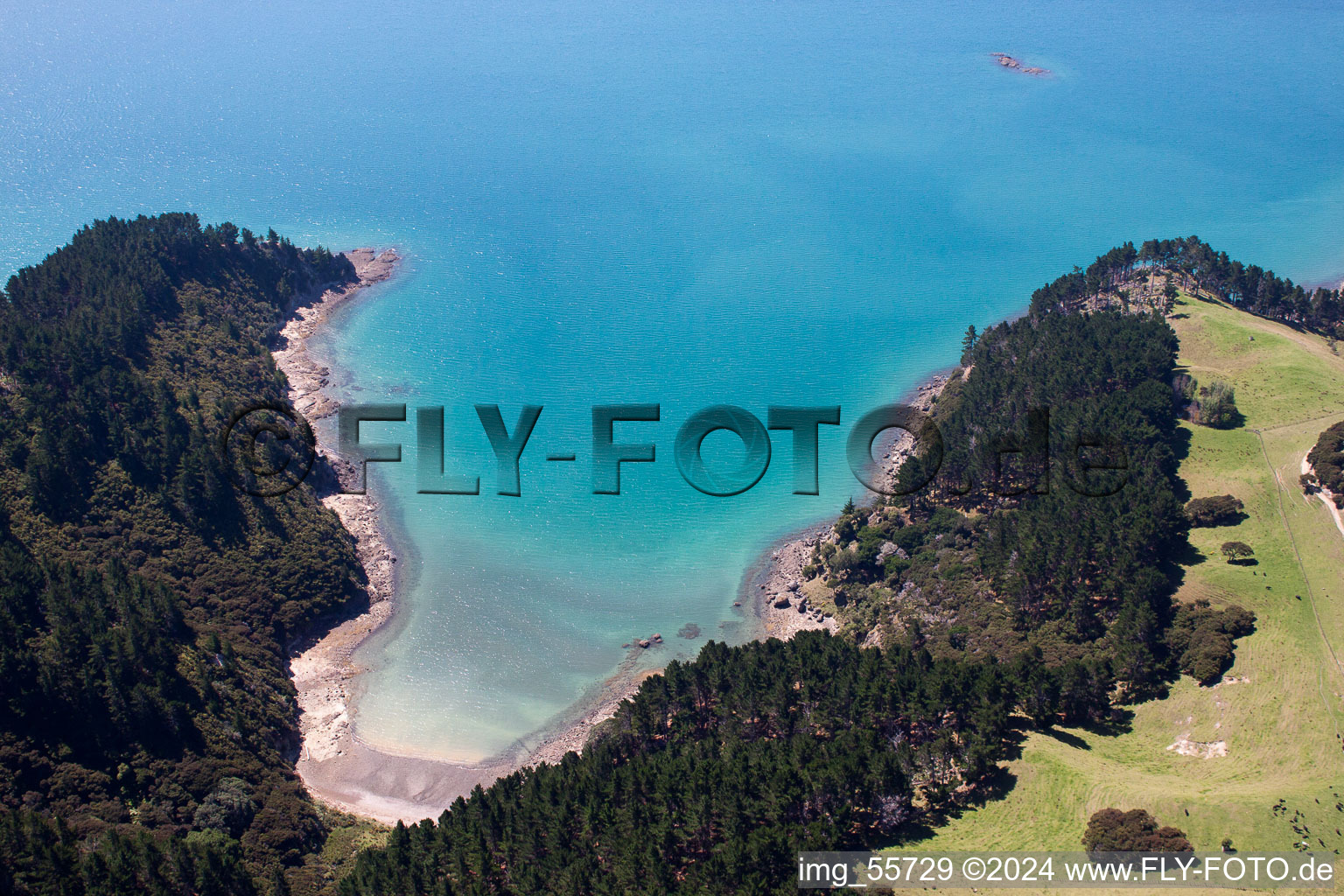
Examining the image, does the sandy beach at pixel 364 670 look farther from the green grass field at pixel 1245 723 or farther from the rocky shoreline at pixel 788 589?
the green grass field at pixel 1245 723

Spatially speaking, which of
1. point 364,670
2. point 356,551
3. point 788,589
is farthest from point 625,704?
point 356,551

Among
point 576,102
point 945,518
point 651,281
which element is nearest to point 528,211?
point 651,281

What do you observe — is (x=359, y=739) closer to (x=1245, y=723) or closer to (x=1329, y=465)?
(x=1245, y=723)

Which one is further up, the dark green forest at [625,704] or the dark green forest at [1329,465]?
the dark green forest at [1329,465]

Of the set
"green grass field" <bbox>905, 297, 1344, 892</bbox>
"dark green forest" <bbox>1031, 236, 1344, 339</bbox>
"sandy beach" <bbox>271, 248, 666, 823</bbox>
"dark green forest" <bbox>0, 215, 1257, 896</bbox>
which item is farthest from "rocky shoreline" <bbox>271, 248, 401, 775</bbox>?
"dark green forest" <bbox>1031, 236, 1344, 339</bbox>

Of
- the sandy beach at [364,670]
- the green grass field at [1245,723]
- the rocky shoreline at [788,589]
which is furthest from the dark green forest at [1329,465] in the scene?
the sandy beach at [364,670]
